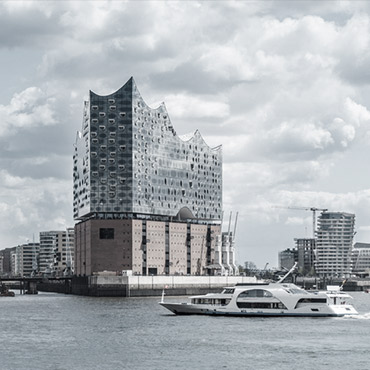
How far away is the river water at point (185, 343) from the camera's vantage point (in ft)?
268

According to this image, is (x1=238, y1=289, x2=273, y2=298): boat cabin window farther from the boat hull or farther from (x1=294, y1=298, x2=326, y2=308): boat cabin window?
(x1=294, y1=298, x2=326, y2=308): boat cabin window

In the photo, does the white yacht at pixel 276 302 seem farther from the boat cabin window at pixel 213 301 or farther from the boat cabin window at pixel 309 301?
the boat cabin window at pixel 213 301

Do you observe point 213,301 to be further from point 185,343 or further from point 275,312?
point 185,343

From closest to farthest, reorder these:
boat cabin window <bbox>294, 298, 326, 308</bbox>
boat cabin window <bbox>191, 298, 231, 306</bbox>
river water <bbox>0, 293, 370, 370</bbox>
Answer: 1. river water <bbox>0, 293, 370, 370</bbox>
2. boat cabin window <bbox>294, 298, 326, 308</bbox>
3. boat cabin window <bbox>191, 298, 231, 306</bbox>

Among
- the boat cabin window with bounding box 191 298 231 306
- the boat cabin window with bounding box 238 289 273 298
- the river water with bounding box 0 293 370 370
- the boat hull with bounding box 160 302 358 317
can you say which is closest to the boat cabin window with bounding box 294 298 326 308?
the boat hull with bounding box 160 302 358 317

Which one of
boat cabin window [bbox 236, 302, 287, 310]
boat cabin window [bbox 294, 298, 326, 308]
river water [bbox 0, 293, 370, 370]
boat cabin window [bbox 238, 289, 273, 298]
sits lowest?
river water [bbox 0, 293, 370, 370]

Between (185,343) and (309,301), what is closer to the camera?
(185,343)

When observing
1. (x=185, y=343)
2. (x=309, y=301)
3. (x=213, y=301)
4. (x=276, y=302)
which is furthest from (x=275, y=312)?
(x=185, y=343)

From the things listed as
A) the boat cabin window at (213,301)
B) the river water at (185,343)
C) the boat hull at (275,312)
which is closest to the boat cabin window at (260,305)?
the boat hull at (275,312)

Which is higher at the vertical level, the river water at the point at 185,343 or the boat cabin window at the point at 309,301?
the boat cabin window at the point at 309,301

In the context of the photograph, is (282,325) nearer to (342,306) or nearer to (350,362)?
(342,306)

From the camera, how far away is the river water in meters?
81.6

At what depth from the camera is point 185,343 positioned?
3819 inches

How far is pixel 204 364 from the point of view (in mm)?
80688
